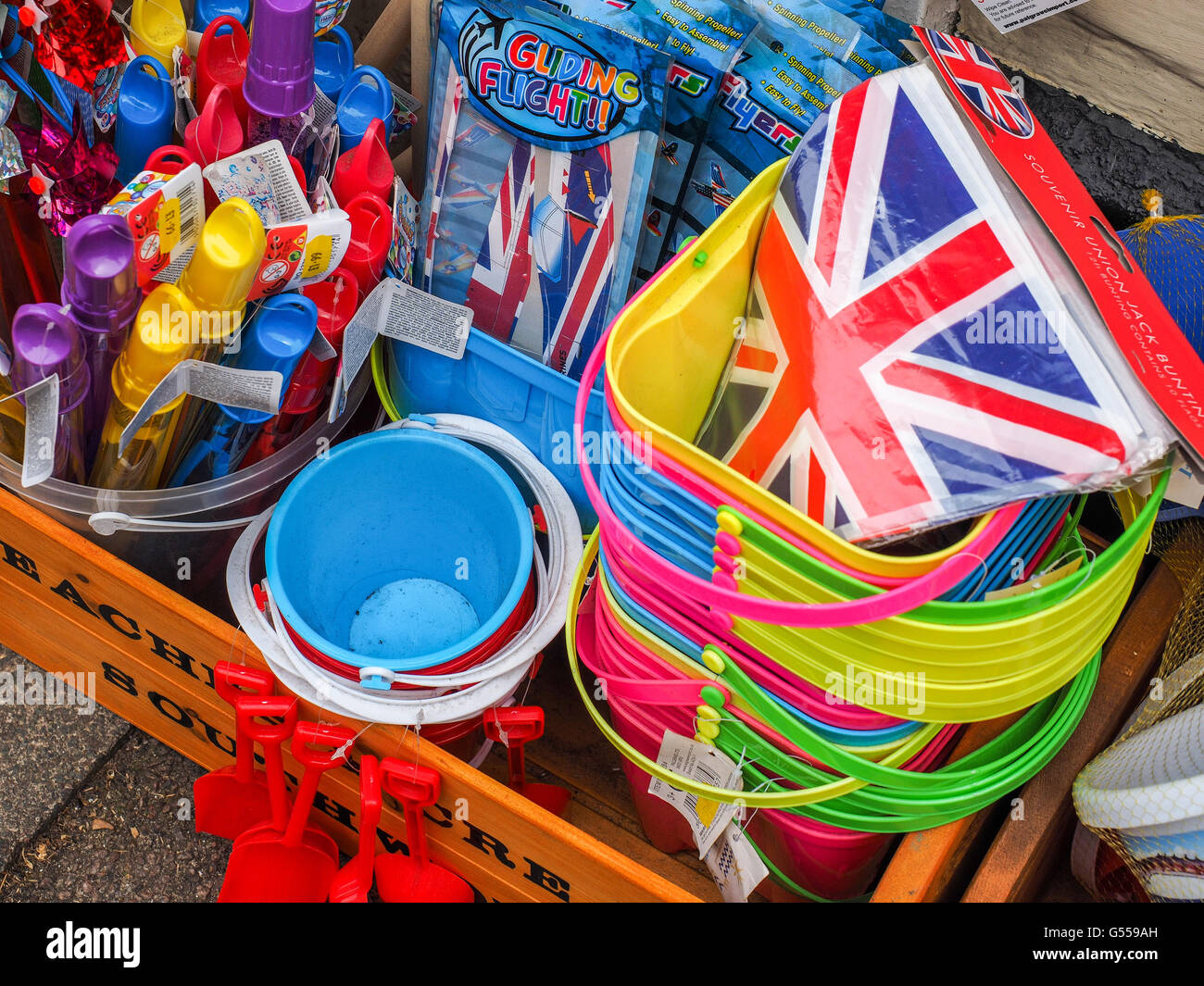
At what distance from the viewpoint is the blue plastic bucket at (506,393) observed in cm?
119

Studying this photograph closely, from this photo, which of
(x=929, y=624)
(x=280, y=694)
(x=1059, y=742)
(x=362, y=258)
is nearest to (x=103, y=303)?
(x=362, y=258)

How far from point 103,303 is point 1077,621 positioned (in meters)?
0.91

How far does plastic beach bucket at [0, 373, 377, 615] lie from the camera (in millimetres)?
1097

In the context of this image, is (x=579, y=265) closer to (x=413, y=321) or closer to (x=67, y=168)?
(x=413, y=321)

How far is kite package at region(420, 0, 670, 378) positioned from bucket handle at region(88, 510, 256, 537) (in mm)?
388

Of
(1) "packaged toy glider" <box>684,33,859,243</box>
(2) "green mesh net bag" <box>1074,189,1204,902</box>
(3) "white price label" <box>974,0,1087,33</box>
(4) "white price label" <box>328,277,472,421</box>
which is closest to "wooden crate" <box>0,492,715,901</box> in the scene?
(4) "white price label" <box>328,277,472,421</box>

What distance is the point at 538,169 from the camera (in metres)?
1.16

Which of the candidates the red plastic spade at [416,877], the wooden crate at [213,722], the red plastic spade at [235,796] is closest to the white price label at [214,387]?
the wooden crate at [213,722]

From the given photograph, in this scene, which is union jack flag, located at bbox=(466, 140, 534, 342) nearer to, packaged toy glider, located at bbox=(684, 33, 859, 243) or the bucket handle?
packaged toy glider, located at bbox=(684, 33, 859, 243)

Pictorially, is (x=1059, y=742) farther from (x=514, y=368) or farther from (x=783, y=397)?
(x=514, y=368)

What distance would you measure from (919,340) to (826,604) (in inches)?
9.5

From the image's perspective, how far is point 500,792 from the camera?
3.40 ft

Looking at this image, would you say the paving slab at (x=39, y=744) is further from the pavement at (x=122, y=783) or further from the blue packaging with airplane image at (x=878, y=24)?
the blue packaging with airplane image at (x=878, y=24)

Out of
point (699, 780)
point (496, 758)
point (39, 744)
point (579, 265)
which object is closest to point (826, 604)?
point (699, 780)
